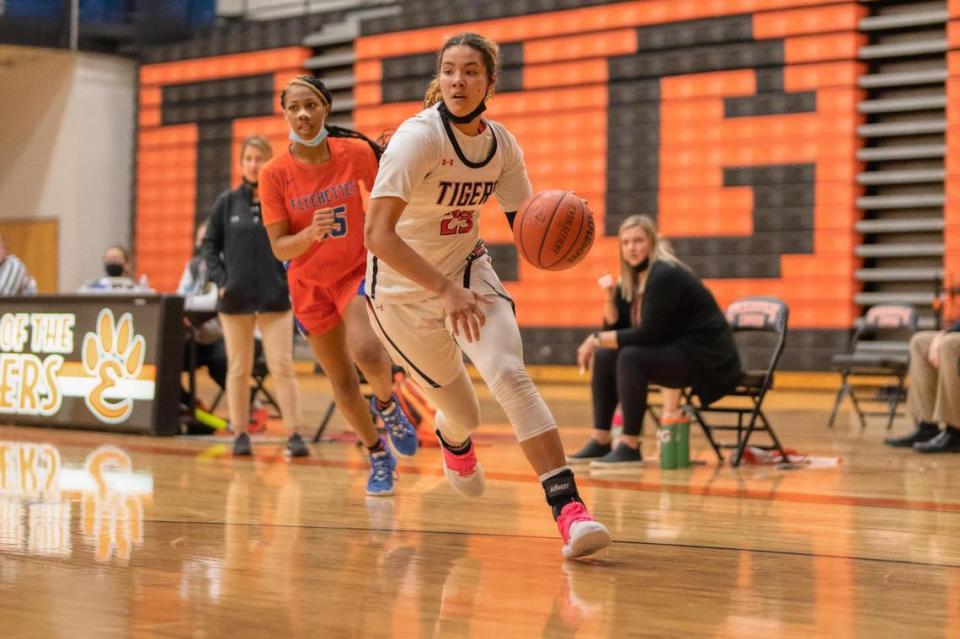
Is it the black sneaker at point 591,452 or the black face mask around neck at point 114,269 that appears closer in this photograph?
the black sneaker at point 591,452

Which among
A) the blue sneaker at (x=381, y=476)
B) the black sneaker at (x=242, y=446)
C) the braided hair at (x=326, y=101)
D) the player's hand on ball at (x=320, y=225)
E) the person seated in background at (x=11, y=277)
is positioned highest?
the braided hair at (x=326, y=101)

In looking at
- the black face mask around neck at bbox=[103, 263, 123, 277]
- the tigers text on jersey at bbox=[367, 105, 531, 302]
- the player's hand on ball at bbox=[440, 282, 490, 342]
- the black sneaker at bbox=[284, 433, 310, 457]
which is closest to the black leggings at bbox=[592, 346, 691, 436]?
the black sneaker at bbox=[284, 433, 310, 457]

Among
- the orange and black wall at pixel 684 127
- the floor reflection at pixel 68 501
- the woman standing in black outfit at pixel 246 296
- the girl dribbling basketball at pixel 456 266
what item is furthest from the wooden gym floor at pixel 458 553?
the orange and black wall at pixel 684 127

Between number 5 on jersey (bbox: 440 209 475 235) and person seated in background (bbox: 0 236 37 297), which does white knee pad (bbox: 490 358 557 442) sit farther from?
person seated in background (bbox: 0 236 37 297)

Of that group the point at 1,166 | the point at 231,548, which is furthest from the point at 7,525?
the point at 1,166

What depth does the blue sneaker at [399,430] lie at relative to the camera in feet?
17.8

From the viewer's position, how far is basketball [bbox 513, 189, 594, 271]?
3766 millimetres

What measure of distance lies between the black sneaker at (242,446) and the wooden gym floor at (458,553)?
18.6 inches

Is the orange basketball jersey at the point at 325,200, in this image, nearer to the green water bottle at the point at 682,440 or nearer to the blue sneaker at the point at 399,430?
the blue sneaker at the point at 399,430

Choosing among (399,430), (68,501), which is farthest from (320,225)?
(68,501)

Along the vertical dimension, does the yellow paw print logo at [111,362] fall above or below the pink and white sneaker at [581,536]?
above

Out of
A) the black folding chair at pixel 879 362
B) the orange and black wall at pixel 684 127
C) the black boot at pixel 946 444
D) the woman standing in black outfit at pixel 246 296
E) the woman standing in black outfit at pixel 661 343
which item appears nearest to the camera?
the woman standing in black outfit at pixel 661 343

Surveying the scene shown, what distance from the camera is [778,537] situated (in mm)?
4102

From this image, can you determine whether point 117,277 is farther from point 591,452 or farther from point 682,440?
point 682,440
